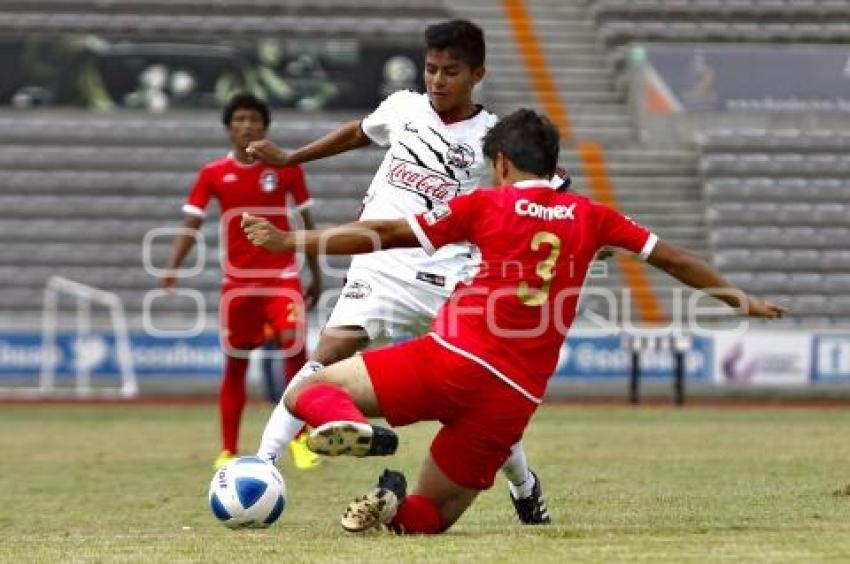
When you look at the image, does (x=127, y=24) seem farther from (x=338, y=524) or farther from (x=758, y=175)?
(x=338, y=524)

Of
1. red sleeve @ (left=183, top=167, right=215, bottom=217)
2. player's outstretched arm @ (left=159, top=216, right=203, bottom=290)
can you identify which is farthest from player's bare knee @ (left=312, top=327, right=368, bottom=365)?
player's outstretched arm @ (left=159, top=216, right=203, bottom=290)

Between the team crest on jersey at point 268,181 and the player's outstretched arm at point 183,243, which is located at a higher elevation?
the team crest on jersey at point 268,181

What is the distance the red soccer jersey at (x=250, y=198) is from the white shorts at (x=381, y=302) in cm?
395

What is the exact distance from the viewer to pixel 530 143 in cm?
747

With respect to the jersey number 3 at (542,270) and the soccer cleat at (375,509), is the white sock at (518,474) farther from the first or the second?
the jersey number 3 at (542,270)

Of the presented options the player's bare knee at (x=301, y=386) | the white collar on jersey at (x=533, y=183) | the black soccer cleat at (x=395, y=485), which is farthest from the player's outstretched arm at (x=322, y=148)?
the black soccer cleat at (x=395, y=485)

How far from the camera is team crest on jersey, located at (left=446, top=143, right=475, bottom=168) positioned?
926 cm

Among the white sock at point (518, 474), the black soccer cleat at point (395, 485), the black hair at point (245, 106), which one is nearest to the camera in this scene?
the black soccer cleat at point (395, 485)

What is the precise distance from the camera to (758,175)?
28016mm

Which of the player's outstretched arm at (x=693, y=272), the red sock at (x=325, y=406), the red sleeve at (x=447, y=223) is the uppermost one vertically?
the red sleeve at (x=447, y=223)

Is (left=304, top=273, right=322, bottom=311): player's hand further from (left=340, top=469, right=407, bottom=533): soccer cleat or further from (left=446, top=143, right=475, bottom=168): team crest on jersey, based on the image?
(left=340, top=469, right=407, bottom=533): soccer cleat

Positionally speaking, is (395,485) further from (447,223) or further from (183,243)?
(183,243)

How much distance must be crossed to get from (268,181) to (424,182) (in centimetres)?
429

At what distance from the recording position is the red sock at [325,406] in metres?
7.16
